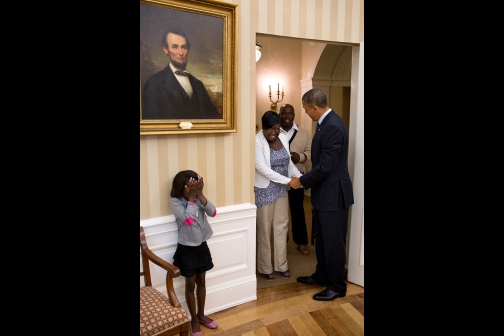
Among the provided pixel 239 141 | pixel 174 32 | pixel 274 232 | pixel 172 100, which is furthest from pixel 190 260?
pixel 174 32

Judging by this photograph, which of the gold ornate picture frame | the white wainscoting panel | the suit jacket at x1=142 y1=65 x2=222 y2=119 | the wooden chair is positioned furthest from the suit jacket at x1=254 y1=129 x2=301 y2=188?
the wooden chair

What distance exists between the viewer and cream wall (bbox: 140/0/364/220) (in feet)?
8.71

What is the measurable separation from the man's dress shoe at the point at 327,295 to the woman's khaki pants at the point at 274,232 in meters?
0.53

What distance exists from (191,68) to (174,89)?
202 millimetres

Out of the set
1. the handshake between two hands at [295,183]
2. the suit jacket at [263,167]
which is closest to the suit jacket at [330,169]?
the handshake between two hands at [295,183]

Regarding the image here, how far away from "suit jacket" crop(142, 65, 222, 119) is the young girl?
43 cm

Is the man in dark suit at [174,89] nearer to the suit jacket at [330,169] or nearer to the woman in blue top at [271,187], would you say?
the woman in blue top at [271,187]

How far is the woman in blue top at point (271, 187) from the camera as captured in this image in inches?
136

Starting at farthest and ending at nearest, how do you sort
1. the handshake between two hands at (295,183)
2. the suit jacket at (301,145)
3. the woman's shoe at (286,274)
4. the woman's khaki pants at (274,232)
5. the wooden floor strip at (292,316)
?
the suit jacket at (301,145) → the woman's shoe at (286,274) → the woman's khaki pants at (274,232) → the handshake between two hands at (295,183) → the wooden floor strip at (292,316)

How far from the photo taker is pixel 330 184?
324cm

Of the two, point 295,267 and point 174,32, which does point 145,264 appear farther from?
point 295,267

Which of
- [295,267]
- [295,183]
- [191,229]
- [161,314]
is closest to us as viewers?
[161,314]
